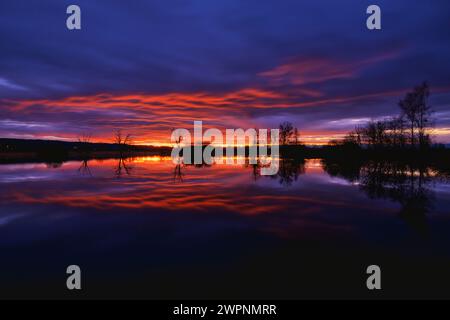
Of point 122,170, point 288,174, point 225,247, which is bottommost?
point 225,247

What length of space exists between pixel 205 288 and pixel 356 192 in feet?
49.6

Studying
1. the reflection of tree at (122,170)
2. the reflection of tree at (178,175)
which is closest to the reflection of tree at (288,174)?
the reflection of tree at (178,175)

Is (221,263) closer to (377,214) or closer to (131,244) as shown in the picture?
(131,244)

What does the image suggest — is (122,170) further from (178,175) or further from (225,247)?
(225,247)

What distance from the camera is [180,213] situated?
12.6 m

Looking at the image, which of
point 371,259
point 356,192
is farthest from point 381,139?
point 371,259

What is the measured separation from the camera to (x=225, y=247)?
8492 mm

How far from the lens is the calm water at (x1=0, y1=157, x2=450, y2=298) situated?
6.35 metres

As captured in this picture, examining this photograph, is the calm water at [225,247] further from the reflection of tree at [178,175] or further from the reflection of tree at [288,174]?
the reflection of tree at [178,175]

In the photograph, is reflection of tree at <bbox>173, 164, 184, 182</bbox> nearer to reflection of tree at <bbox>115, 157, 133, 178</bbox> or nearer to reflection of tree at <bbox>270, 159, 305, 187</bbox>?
reflection of tree at <bbox>115, 157, 133, 178</bbox>

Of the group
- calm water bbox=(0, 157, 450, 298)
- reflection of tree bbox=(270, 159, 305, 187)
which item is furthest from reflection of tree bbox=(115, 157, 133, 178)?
reflection of tree bbox=(270, 159, 305, 187)

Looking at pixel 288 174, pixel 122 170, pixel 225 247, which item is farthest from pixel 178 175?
pixel 225 247
